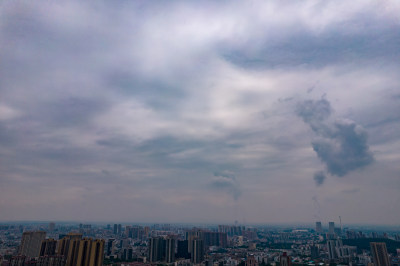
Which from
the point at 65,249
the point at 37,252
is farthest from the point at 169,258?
the point at 37,252

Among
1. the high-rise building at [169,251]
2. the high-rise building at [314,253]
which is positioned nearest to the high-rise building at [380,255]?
the high-rise building at [314,253]

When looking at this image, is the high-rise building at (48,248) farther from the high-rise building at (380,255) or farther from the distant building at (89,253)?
the high-rise building at (380,255)

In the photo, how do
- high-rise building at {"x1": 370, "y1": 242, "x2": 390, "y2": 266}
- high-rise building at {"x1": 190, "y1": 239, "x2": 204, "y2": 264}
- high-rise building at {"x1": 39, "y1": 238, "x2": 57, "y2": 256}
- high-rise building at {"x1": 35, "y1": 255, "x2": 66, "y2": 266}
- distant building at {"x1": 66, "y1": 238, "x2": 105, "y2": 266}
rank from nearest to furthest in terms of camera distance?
distant building at {"x1": 66, "y1": 238, "x2": 105, "y2": 266} → high-rise building at {"x1": 35, "y1": 255, "x2": 66, "y2": 266} → high-rise building at {"x1": 39, "y1": 238, "x2": 57, "y2": 256} → high-rise building at {"x1": 370, "y1": 242, "x2": 390, "y2": 266} → high-rise building at {"x1": 190, "y1": 239, "x2": 204, "y2": 264}

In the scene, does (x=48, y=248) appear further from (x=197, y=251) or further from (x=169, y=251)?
(x=197, y=251)

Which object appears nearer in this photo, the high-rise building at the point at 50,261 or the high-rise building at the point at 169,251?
the high-rise building at the point at 50,261

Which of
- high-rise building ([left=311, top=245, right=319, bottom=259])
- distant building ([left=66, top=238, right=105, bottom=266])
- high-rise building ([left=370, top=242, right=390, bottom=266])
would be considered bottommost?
high-rise building ([left=311, top=245, right=319, bottom=259])

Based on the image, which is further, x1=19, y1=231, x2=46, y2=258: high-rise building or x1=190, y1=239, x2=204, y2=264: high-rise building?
x1=190, y1=239, x2=204, y2=264: high-rise building

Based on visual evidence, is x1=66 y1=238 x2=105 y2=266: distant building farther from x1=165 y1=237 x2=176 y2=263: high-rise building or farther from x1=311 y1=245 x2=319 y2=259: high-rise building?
x1=311 y1=245 x2=319 y2=259: high-rise building

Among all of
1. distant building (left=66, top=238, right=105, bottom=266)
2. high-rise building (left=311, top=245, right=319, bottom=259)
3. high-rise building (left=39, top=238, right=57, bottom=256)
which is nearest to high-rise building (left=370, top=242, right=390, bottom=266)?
high-rise building (left=311, top=245, right=319, bottom=259)
